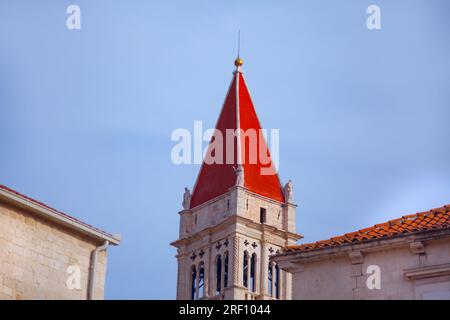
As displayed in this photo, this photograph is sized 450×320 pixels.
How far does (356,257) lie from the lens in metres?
26.6

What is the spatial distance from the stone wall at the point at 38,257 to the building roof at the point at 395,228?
436 cm

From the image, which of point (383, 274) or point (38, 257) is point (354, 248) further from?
point (38, 257)

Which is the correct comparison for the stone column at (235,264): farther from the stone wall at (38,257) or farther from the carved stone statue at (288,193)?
the stone wall at (38,257)

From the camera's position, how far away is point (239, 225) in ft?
260

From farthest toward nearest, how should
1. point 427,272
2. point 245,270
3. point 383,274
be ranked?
point 245,270 < point 383,274 < point 427,272

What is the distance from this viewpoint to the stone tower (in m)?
79.2

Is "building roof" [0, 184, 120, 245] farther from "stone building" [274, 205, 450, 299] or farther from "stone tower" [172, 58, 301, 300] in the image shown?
"stone tower" [172, 58, 301, 300]

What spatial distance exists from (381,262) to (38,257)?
22.5 ft

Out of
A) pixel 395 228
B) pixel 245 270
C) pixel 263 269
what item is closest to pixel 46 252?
pixel 395 228

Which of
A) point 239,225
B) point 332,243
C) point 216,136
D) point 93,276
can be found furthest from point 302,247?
point 216,136

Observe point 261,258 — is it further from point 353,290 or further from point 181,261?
point 353,290

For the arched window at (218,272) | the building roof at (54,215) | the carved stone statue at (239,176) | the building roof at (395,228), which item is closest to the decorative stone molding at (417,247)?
the building roof at (395,228)

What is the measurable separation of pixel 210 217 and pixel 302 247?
55.0 metres

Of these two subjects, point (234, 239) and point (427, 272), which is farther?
point (234, 239)
